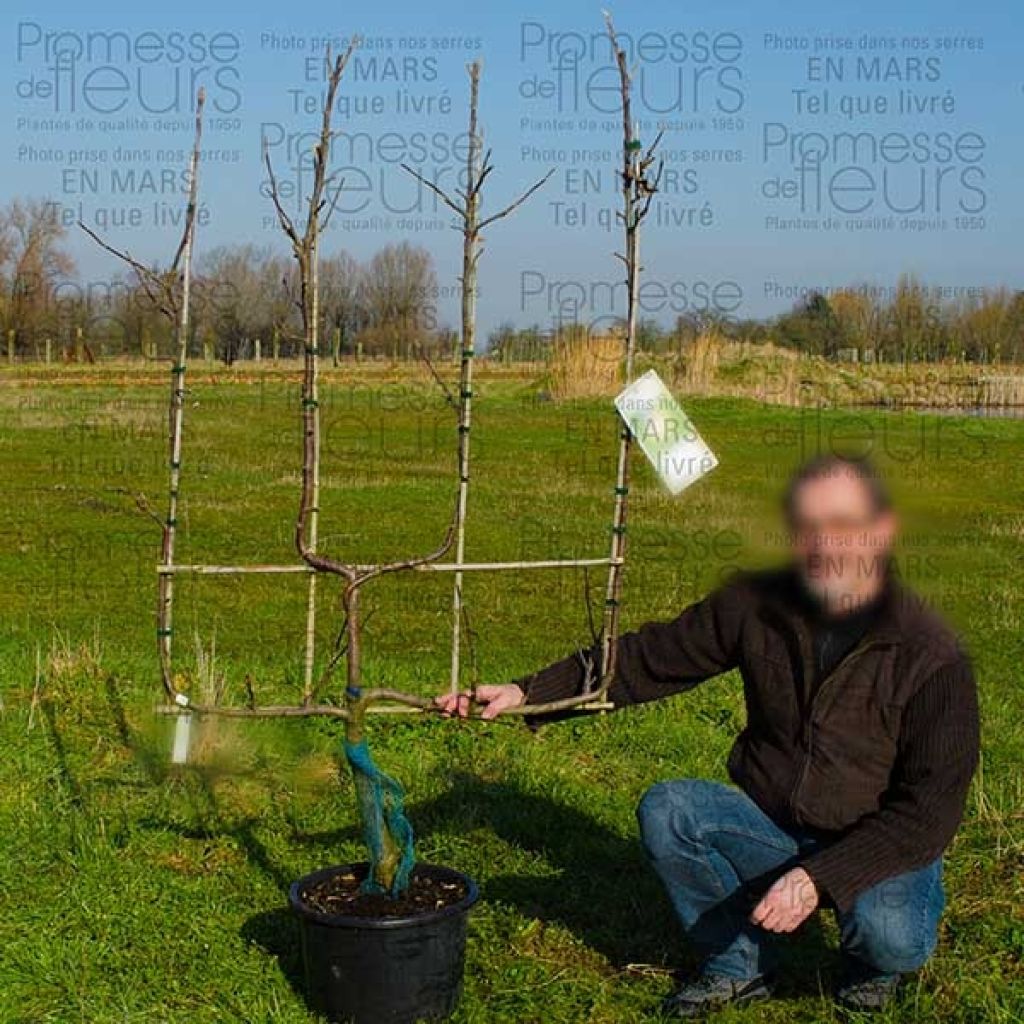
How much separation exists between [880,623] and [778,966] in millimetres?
1100

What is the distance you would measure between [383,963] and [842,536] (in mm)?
1524

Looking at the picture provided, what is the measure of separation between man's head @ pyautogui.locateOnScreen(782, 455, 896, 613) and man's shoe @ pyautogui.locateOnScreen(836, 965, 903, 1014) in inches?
36.9

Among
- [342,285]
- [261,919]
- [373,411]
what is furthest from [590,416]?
[261,919]

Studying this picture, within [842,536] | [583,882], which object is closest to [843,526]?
[842,536]

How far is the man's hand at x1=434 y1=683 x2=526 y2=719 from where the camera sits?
400cm

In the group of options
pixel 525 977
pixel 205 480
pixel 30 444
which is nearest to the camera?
pixel 525 977

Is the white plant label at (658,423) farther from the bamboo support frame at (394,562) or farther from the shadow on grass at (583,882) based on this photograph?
the shadow on grass at (583,882)

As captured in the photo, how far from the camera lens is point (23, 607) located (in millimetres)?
10164

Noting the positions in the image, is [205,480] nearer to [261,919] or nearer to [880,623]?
[261,919]

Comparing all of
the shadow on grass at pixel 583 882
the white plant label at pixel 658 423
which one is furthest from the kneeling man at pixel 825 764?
the white plant label at pixel 658 423

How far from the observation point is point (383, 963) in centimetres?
369

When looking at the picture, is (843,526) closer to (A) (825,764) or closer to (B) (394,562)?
(A) (825,764)

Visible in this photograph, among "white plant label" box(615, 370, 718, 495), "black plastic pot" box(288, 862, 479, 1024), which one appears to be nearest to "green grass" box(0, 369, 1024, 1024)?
"black plastic pot" box(288, 862, 479, 1024)

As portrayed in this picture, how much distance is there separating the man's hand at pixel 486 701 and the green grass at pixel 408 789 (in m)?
0.75
